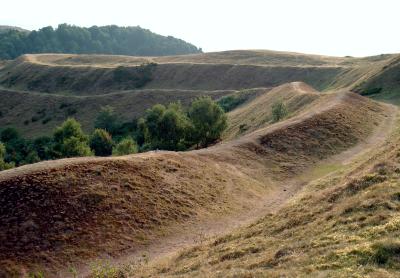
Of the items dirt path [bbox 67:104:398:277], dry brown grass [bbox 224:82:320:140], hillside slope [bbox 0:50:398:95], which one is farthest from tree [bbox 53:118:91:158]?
hillside slope [bbox 0:50:398:95]

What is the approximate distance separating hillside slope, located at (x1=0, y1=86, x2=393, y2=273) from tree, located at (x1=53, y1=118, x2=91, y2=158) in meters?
26.3

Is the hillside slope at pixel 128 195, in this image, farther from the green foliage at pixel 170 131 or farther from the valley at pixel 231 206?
the green foliage at pixel 170 131

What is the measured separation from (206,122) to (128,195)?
34.4m

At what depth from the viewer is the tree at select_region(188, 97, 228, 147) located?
6606 centimetres

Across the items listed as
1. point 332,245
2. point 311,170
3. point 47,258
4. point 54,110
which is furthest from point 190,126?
point 54,110

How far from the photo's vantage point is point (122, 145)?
63.6 meters

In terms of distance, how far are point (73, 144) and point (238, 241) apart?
152 feet

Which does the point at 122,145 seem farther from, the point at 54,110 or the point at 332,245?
the point at 54,110

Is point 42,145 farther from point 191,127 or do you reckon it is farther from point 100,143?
point 191,127

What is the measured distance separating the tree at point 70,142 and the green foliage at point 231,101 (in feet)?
113

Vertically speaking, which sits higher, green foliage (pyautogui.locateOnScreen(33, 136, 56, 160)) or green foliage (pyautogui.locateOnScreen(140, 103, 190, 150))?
green foliage (pyautogui.locateOnScreen(140, 103, 190, 150))

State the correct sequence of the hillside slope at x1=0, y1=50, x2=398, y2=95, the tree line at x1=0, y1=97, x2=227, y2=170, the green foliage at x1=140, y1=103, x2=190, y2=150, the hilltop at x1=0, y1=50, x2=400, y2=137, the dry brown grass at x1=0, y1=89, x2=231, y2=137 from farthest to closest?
1. the hillside slope at x1=0, y1=50, x2=398, y2=95
2. the hilltop at x1=0, y1=50, x2=400, y2=137
3. the dry brown grass at x1=0, y1=89, x2=231, y2=137
4. the green foliage at x1=140, y1=103, x2=190, y2=150
5. the tree line at x1=0, y1=97, x2=227, y2=170

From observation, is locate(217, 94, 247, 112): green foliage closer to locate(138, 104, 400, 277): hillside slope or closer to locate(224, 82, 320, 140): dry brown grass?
locate(224, 82, 320, 140): dry brown grass

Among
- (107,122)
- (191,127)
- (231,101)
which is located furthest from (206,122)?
(107,122)
